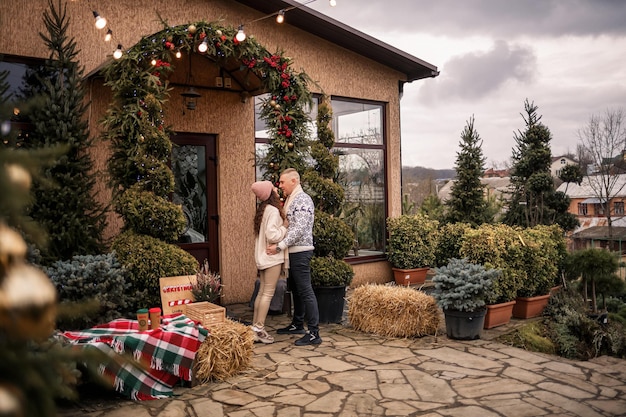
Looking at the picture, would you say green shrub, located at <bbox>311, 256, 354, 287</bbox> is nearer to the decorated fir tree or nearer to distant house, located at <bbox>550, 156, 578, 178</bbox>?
the decorated fir tree

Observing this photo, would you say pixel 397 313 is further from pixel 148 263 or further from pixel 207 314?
pixel 148 263

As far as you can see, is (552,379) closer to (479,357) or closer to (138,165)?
(479,357)

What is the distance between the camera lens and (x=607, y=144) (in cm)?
2542

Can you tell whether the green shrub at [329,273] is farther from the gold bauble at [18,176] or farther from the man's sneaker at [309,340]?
the gold bauble at [18,176]

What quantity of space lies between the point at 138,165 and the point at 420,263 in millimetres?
6237

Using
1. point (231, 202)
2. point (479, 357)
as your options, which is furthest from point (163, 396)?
point (231, 202)

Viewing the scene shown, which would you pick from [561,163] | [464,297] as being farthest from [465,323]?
[561,163]

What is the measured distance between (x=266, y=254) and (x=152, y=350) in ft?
6.34

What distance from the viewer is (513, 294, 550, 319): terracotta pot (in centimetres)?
730

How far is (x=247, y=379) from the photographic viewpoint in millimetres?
4883

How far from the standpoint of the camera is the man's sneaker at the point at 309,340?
6035 millimetres

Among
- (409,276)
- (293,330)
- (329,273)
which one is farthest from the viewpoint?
Answer: (409,276)

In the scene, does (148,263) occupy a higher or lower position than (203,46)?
lower

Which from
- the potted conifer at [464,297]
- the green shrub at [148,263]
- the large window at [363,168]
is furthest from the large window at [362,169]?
the green shrub at [148,263]
